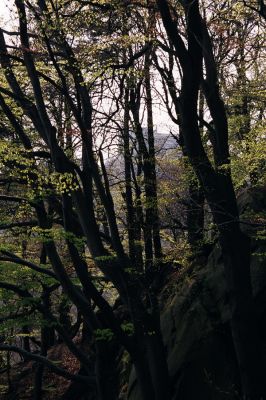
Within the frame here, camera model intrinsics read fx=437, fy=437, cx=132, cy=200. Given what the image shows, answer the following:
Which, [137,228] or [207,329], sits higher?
[137,228]

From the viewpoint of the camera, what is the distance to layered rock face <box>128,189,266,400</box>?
29.7 ft

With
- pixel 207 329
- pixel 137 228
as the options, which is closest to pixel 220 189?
pixel 207 329

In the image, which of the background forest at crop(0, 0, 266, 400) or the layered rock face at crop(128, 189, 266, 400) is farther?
the layered rock face at crop(128, 189, 266, 400)

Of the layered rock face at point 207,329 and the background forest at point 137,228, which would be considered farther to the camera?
the layered rock face at point 207,329

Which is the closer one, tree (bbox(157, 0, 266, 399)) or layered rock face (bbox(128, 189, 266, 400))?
tree (bbox(157, 0, 266, 399))

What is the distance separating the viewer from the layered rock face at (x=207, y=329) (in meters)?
9.05

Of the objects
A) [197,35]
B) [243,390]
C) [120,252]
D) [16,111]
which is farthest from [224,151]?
[16,111]

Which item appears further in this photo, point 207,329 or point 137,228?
point 137,228

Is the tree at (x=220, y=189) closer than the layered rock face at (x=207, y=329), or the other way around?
the tree at (x=220, y=189)

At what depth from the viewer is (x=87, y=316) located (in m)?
8.79

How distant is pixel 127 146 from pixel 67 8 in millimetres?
4872

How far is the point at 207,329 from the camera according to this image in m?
9.64

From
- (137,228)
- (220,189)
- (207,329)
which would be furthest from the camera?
(137,228)

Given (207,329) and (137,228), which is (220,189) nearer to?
(207,329)
